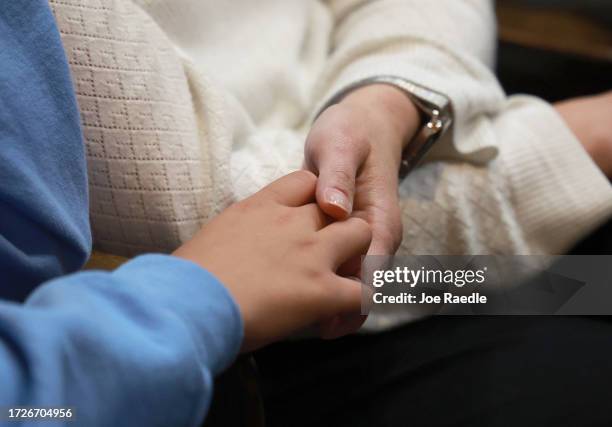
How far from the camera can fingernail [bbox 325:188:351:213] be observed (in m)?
0.46

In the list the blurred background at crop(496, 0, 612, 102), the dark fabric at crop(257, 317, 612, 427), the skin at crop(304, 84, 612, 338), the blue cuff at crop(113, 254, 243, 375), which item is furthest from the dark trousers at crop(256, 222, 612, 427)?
the blurred background at crop(496, 0, 612, 102)

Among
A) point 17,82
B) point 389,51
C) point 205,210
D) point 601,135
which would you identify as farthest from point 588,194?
point 17,82

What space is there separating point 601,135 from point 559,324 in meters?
0.24

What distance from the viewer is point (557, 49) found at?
1.11 m

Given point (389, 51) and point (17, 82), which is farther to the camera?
point (389, 51)

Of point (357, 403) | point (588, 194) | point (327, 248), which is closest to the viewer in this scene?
point (327, 248)

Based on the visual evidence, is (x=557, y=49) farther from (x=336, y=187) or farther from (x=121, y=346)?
(x=121, y=346)

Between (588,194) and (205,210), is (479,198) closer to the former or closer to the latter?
(588,194)

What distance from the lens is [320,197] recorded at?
463mm

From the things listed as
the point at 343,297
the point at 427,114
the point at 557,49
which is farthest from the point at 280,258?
the point at 557,49

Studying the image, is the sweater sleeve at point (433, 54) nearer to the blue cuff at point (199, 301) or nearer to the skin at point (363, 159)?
the skin at point (363, 159)

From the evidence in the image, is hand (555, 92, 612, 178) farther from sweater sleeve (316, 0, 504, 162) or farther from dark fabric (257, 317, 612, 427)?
dark fabric (257, 317, 612, 427)

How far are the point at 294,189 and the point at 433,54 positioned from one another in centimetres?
31

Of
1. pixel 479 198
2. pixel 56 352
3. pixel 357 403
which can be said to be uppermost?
pixel 56 352
